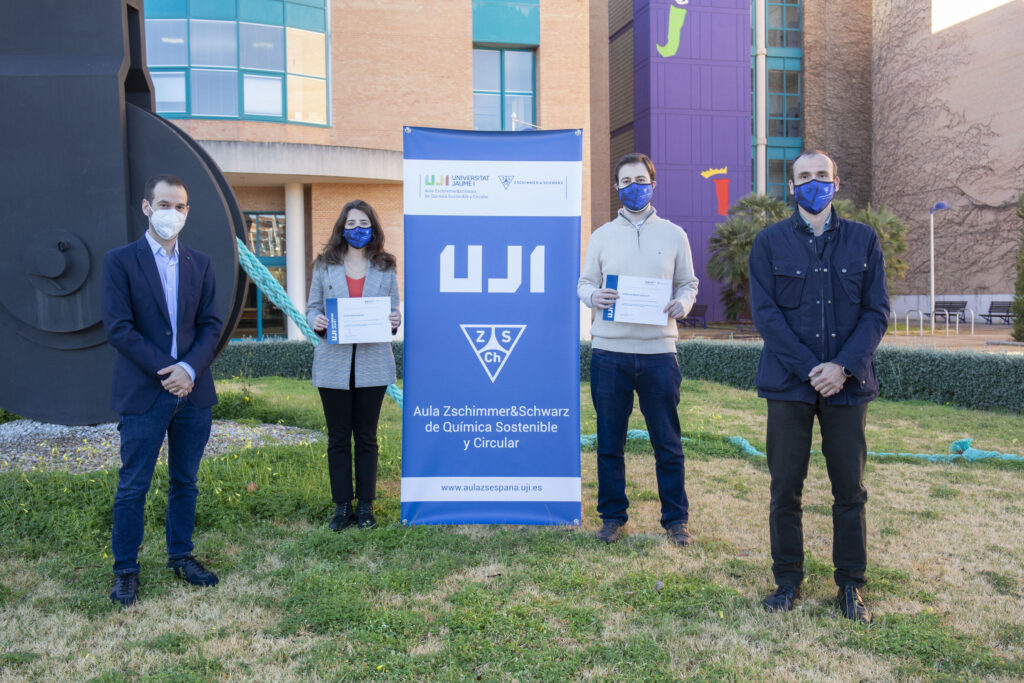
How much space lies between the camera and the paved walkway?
2092 cm

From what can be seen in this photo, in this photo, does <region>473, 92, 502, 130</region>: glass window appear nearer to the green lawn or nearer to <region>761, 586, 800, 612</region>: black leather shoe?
the green lawn

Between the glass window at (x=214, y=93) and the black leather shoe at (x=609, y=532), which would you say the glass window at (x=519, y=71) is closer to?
the glass window at (x=214, y=93)

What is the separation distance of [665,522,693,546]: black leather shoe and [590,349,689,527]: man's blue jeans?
0.11 ft

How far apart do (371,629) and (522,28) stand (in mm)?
20057

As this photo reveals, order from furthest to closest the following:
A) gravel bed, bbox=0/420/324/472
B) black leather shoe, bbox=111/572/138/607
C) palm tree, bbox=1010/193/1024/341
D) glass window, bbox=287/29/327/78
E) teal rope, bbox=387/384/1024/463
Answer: palm tree, bbox=1010/193/1024/341 < glass window, bbox=287/29/327/78 < teal rope, bbox=387/384/1024/463 < gravel bed, bbox=0/420/324/472 < black leather shoe, bbox=111/572/138/607

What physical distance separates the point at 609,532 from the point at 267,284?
292 centimetres

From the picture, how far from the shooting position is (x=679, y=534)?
4.58m

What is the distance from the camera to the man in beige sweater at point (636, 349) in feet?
14.8

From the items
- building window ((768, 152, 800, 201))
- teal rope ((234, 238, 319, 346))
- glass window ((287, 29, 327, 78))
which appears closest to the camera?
teal rope ((234, 238, 319, 346))

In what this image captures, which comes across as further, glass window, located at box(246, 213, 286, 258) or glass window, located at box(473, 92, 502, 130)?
glass window, located at box(473, 92, 502, 130)

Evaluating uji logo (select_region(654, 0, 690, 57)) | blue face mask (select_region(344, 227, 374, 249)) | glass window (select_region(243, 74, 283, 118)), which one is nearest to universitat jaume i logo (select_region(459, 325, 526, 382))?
blue face mask (select_region(344, 227, 374, 249))

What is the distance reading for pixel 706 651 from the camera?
318cm

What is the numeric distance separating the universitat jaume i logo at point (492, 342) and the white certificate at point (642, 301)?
0.72 meters

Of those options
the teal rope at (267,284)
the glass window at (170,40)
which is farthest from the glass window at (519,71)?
the teal rope at (267,284)
